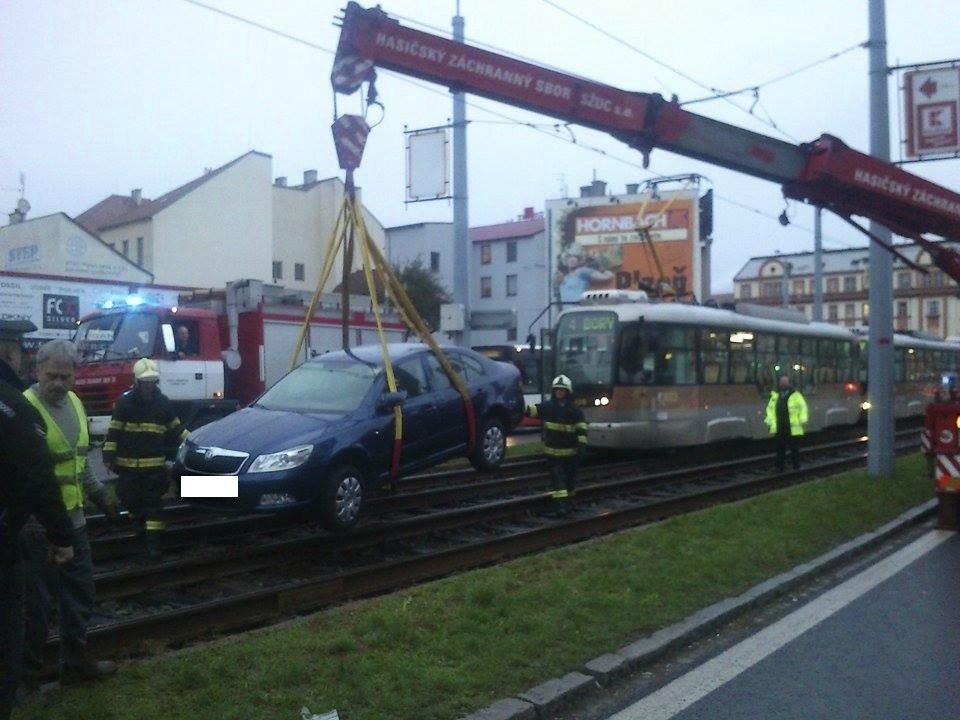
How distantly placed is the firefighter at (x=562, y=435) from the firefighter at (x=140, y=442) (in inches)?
182

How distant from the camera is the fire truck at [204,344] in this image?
15883 mm

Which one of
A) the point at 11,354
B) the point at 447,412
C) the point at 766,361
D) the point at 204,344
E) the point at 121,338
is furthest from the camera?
the point at 766,361

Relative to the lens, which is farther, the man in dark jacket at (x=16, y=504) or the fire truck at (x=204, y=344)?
the fire truck at (x=204, y=344)

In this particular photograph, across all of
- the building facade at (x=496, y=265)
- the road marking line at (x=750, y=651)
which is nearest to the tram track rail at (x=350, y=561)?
the road marking line at (x=750, y=651)

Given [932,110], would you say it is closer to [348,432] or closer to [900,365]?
[348,432]

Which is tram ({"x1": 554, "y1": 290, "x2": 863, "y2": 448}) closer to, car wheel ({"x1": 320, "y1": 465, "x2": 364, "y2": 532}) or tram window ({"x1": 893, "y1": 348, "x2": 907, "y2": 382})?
car wheel ({"x1": 320, "y1": 465, "x2": 364, "y2": 532})

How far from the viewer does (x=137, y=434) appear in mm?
9328

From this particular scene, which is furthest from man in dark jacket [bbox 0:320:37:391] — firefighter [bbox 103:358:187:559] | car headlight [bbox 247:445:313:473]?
car headlight [bbox 247:445:313:473]

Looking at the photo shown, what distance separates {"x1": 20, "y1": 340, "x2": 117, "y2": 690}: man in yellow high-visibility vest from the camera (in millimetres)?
5367

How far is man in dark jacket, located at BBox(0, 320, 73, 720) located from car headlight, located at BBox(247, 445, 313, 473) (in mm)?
4713

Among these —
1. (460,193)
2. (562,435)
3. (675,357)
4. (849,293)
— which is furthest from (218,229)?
(849,293)

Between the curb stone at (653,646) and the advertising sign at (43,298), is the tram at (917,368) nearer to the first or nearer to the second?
the advertising sign at (43,298)

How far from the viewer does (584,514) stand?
12961 mm

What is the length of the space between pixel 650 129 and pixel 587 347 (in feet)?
25.9
